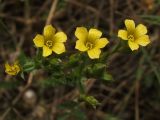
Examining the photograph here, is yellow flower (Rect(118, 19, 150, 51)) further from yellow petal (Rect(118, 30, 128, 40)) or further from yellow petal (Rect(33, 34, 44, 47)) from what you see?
yellow petal (Rect(33, 34, 44, 47))

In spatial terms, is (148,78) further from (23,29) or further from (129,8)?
(23,29)

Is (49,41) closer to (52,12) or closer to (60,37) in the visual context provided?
(60,37)

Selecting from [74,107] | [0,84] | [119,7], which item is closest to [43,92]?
[0,84]

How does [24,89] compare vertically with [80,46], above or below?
below

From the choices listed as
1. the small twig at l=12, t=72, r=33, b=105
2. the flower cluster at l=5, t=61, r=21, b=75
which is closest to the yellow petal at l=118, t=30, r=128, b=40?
the flower cluster at l=5, t=61, r=21, b=75

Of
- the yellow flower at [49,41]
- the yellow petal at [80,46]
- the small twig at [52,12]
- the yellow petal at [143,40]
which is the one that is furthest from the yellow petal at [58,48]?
the small twig at [52,12]

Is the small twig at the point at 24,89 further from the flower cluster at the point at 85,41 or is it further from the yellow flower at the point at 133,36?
the yellow flower at the point at 133,36

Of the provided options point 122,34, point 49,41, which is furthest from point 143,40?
point 49,41
